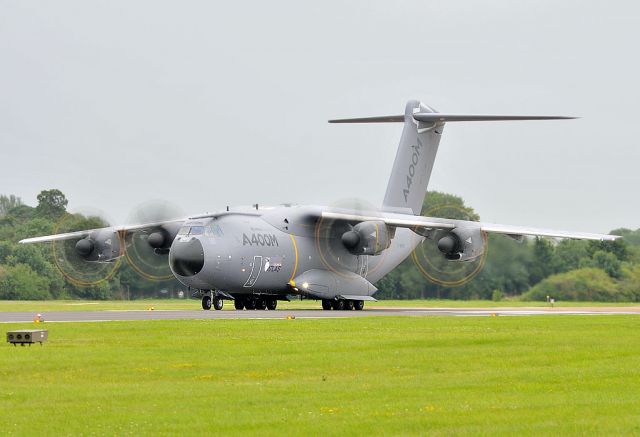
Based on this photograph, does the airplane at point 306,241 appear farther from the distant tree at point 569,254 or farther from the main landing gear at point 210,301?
the distant tree at point 569,254

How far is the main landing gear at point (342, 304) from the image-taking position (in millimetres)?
53688

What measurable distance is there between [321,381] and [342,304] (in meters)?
33.6

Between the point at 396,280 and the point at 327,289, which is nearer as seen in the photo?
the point at 327,289

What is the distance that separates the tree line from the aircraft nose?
7730 millimetres

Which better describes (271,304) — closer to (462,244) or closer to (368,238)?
(368,238)

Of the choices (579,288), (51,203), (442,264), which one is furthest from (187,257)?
(51,203)

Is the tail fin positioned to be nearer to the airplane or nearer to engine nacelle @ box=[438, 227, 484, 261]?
the airplane

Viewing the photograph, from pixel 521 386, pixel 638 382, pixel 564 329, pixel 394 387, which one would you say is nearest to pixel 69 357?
pixel 394 387

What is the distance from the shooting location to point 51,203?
4097 inches

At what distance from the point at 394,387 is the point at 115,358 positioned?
683 centimetres

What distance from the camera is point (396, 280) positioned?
6762cm

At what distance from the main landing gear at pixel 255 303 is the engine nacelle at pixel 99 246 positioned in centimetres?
609

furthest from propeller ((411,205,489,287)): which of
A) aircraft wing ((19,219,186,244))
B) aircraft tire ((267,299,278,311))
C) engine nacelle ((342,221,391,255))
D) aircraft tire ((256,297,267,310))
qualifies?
aircraft wing ((19,219,186,244))

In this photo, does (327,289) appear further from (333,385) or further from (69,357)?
(333,385)
